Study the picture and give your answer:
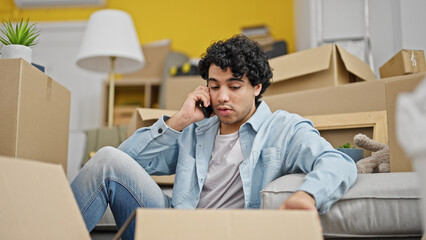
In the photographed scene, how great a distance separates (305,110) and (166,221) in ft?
3.87

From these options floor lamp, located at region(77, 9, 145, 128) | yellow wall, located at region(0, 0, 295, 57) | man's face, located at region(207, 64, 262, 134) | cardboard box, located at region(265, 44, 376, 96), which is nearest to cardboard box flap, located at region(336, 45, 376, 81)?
cardboard box, located at region(265, 44, 376, 96)

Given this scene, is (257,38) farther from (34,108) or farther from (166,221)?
(166,221)

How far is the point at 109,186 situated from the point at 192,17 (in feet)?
8.65

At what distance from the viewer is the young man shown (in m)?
1.11

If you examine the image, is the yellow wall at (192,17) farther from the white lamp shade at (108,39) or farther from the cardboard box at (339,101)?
the cardboard box at (339,101)

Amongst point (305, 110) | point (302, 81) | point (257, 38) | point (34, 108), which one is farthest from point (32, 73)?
point (257, 38)

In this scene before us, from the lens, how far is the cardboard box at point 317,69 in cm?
183

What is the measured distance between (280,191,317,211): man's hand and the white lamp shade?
1.93m

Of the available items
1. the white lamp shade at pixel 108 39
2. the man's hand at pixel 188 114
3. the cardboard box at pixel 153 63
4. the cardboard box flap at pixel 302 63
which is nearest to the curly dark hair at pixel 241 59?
the man's hand at pixel 188 114

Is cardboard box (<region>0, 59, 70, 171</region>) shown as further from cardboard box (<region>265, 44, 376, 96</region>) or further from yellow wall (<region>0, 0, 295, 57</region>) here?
yellow wall (<region>0, 0, 295, 57</region>)

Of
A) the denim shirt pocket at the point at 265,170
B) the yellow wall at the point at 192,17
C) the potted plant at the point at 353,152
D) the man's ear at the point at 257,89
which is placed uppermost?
the yellow wall at the point at 192,17

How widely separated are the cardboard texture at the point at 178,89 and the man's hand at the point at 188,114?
692mm

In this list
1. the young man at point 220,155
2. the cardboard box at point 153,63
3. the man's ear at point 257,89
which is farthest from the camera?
the cardboard box at point 153,63

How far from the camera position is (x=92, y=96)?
11.8 feet
